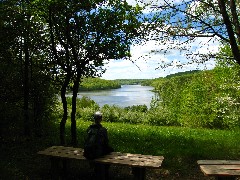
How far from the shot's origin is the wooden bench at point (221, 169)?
678 centimetres

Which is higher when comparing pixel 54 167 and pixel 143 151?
pixel 54 167

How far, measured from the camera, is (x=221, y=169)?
7059mm

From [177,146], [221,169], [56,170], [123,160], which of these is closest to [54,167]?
[56,170]

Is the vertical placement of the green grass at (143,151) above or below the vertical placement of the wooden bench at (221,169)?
below

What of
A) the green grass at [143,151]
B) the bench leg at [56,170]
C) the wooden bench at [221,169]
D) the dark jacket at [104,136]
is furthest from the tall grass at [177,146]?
the wooden bench at [221,169]

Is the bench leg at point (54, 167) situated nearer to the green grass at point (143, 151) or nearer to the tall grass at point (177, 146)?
the green grass at point (143, 151)

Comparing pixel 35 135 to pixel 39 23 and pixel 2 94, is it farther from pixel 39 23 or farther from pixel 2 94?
pixel 39 23

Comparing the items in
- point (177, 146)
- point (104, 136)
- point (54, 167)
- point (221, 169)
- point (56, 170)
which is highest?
point (104, 136)

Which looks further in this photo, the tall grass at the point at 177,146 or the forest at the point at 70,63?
the tall grass at the point at 177,146

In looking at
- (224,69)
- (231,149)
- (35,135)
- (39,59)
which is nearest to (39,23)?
(39,59)

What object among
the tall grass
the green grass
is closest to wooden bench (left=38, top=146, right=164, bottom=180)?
the green grass

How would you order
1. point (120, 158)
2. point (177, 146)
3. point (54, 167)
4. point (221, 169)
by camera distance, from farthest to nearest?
point (177, 146), point (54, 167), point (120, 158), point (221, 169)

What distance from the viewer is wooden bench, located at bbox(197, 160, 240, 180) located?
678 centimetres

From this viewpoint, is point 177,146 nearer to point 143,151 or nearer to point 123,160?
point 143,151
